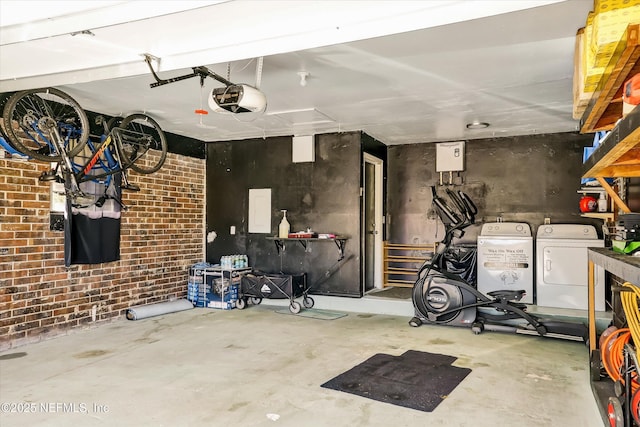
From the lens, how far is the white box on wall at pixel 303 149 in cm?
655

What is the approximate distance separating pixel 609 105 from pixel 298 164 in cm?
459

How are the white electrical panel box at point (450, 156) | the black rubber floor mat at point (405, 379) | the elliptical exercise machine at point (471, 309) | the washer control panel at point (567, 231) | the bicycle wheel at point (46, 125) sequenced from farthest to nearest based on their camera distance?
the white electrical panel box at point (450, 156) → the washer control panel at point (567, 231) → the elliptical exercise machine at point (471, 309) → the bicycle wheel at point (46, 125) → the black rubber floor mat at point (405, 379)

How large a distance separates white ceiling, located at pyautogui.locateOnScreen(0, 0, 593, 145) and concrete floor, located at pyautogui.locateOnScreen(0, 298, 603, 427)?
220cm

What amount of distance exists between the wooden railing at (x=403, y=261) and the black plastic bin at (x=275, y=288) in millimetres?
1545

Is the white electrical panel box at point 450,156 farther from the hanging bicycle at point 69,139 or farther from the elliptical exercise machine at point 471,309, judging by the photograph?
the hanging bicycle at point 69,139

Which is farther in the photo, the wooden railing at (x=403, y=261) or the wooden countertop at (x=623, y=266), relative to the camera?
the wooden railing at (x=403, y=261)

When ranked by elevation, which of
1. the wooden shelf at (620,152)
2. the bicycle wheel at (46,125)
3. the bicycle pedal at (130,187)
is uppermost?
the bicycle wheel at (46,125)

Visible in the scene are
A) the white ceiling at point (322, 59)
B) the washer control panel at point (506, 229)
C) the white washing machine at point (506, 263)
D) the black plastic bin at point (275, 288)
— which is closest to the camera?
the white ceiling at point (322, 59)

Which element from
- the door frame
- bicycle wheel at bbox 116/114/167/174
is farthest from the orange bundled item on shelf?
bicycle wheel at bbox 116/114/167/174

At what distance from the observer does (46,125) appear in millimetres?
4250

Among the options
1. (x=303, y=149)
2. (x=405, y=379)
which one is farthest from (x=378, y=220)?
(x=405, y=379)

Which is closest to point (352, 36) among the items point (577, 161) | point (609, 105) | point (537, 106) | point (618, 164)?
point (609, 105)

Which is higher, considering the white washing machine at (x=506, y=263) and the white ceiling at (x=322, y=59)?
the white ceiling at (x=322, y=59)

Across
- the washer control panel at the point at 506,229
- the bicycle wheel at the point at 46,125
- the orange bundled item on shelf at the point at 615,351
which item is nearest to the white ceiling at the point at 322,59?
the bicycle wheel at the point at 46,125
